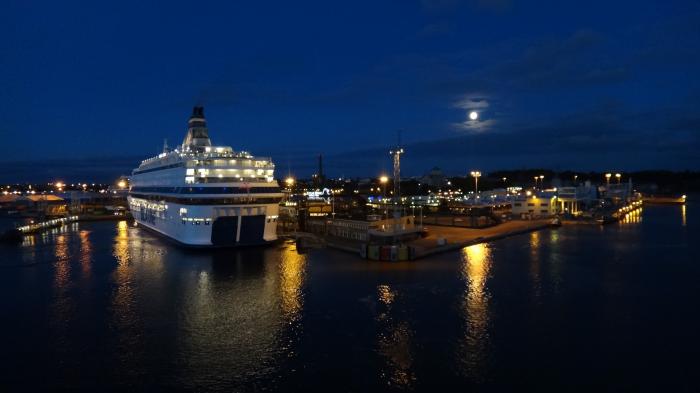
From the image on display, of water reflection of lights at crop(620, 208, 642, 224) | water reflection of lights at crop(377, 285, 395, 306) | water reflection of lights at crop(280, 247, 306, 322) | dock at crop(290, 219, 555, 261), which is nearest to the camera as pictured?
water reflection of lights at crop(280, 247, 306, 322)

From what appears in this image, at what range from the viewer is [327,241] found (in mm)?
27031

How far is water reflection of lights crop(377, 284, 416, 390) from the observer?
Answer: 945cm

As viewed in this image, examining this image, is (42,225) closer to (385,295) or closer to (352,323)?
(385,295)

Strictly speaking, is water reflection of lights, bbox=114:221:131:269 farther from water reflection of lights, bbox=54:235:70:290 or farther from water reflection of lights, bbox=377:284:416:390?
water reflection of lights, bbox=377:284:416:390

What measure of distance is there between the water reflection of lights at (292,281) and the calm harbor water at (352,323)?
0.08m

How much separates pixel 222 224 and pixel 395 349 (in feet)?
48.1

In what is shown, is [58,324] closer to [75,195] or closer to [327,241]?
[327,241]

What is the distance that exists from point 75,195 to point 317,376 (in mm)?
59131

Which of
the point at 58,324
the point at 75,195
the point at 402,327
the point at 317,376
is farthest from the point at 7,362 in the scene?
the point at 75,195

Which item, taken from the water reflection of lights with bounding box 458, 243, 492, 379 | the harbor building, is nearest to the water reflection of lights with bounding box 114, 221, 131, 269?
the water reflection of lights with bounding box 458, 243, 492, 379

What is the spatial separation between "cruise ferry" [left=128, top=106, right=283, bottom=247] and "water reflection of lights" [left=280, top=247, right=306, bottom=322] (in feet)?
7.75

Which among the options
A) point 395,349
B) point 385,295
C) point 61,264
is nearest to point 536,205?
point 385,295

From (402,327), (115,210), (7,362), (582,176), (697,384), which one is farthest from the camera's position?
(582,176)

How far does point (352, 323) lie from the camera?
12602mm
